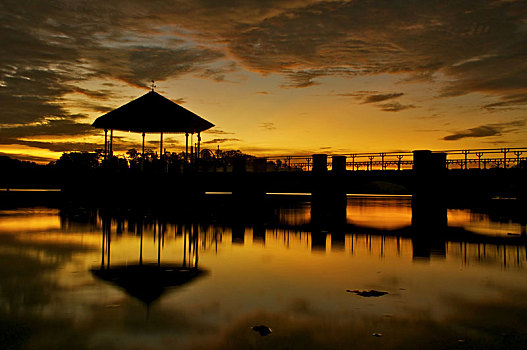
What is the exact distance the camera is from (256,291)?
9.92 m

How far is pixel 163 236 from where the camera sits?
18281 millimetres

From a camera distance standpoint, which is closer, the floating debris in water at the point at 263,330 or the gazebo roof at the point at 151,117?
the floating debris in water at the point at 263,330

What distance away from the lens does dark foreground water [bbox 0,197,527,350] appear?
6.88 meters

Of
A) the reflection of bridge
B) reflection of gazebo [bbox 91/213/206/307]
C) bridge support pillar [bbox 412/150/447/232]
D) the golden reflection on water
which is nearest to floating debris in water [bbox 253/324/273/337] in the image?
reflection of gazebo [bbox 91/213/206/307]

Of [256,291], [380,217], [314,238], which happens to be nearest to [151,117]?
[380,217]

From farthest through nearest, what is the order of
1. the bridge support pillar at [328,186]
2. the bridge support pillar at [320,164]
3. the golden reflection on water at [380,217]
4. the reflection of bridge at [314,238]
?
the bridge support pillar at [320,164] < the bridge support pillar at [328,186] < the golden reflection on water at [380,217] < the reflection of bridge at [314,238]

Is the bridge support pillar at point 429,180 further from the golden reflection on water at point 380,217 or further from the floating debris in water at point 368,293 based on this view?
the floating debris in water at point 368,293

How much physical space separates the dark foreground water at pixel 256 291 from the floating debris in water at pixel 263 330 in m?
0.10

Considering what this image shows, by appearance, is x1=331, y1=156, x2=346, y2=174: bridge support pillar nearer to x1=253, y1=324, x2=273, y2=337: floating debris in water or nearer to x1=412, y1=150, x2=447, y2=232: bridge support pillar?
x1=412, y1=150, x2=447, y2=232: bridge support pillar

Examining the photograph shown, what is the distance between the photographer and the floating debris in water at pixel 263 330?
705 centimetres

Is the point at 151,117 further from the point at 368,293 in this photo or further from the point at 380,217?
the point at 368,293

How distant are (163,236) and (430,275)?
10.6 metres

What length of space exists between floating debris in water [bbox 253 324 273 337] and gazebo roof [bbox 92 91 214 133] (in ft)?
87.5

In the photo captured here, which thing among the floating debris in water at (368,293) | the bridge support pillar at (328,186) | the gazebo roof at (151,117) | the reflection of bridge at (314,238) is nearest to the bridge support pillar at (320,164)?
the bridge support pillar at (328,186)
